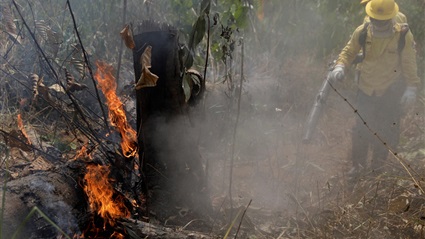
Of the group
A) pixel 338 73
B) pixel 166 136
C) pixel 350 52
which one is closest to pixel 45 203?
pixel 166 136

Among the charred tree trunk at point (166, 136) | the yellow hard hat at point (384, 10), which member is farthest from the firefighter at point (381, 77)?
the charred tree trunk at point (166, 136)

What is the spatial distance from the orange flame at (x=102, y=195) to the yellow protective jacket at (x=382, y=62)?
3.07m

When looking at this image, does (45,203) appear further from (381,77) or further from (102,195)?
(381,77)

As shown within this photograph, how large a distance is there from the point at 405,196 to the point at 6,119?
425cm

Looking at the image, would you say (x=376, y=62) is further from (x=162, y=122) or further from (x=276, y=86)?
(x=162, y=122)

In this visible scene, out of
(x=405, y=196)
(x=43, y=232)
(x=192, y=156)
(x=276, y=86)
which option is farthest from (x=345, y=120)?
(x=43, y=232)

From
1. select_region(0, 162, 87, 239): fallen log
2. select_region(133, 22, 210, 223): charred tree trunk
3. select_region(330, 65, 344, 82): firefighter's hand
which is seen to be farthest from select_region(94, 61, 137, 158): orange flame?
select_region(330, 65, 344, 82): firefighter's hand

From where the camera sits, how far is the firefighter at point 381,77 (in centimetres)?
432

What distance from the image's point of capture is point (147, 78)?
94.5 inches

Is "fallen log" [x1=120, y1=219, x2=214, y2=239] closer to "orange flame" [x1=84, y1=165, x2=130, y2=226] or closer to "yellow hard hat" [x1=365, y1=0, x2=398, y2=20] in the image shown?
"orange flame" [x1=84, y1=165, x2=130, y2=226]

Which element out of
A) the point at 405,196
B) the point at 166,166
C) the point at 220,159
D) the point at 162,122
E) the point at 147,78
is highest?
the point at 147,78

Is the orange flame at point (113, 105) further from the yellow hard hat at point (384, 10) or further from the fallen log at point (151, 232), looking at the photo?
the yellow hard hat at point (384, 10)

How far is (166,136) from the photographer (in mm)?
3072

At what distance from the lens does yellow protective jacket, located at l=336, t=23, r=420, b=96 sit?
4320 mm
